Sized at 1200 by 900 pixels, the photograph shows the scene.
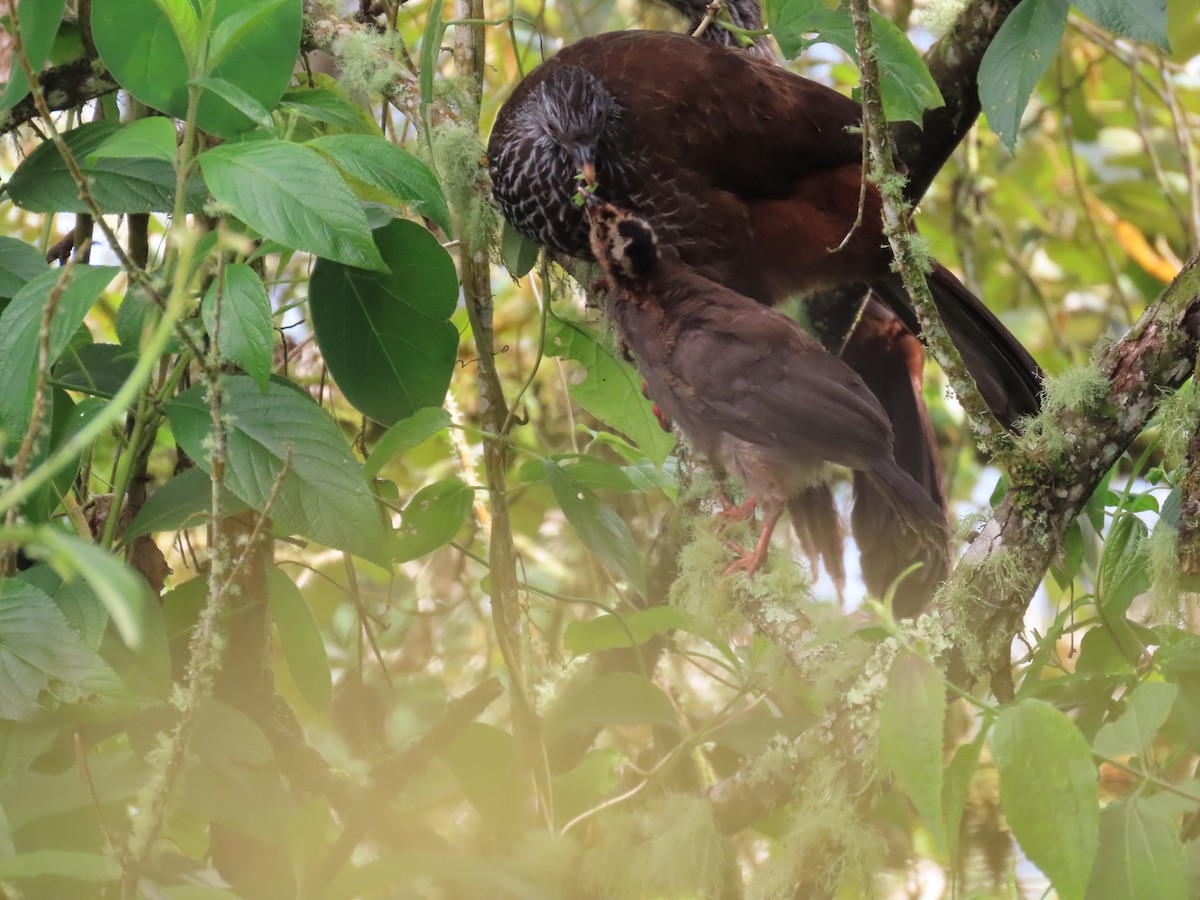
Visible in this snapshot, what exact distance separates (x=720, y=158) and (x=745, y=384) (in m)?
0.66

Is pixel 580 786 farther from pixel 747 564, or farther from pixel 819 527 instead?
pixel 819 527

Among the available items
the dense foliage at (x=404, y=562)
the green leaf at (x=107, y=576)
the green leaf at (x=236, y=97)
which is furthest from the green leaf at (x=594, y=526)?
the green leaf at (x=107, y=576)

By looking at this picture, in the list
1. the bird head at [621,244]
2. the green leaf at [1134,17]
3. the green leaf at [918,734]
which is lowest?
the green leaf at [918,734]

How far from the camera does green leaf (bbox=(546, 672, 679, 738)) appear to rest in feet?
4.74

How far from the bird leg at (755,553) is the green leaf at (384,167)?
64 centimetres

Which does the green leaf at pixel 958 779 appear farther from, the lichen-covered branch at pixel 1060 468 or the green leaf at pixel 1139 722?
the lichen-covered branch at pixel 1060 468

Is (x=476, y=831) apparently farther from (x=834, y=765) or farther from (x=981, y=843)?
(x=981, y=843)

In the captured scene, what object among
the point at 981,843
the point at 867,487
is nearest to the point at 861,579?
Result: the point at 867,487

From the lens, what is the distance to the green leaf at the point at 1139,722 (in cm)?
98

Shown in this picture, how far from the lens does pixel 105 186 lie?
1333 millimetres

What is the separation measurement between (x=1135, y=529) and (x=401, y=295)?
901 millimetres

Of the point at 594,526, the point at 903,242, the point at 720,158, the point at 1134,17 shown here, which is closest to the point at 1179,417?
the point at 903,242

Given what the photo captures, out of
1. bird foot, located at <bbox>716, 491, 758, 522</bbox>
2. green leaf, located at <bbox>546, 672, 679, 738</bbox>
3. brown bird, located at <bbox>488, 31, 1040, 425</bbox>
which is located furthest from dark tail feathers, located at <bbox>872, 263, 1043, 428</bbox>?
green leaf, located at <bbox>546, 672, 679, 738</bbox>

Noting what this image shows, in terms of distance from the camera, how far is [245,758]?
→ 1288 mm
